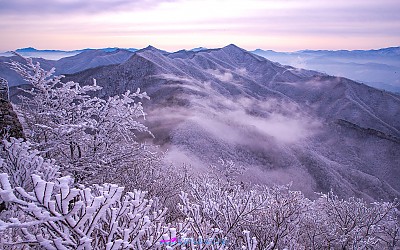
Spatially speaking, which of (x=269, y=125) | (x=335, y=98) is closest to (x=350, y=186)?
(x=269, y=125)

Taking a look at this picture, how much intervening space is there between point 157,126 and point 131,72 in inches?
2751

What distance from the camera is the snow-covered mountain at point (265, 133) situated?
65.7 meters

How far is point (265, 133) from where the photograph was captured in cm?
8400

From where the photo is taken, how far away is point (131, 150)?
52.2 ft

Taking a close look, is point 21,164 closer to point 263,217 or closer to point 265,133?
point 263,217

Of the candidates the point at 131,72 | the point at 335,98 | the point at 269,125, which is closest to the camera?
the point at 269,125

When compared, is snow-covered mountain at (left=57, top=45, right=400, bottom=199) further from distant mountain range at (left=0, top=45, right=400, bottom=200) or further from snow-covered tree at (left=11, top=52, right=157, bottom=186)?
snow-covered tree at (left=11, top=52, right=157, bottom=186)

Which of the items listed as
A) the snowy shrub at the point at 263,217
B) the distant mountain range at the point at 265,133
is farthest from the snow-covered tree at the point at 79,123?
the distant mountain range at the point at 265,133

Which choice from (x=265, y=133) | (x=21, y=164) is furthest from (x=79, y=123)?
(x=265, y=133)

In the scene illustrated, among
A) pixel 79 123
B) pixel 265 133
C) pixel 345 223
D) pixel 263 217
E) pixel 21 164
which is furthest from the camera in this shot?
pixel 265 133

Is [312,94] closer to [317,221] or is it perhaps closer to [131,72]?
[131,72]

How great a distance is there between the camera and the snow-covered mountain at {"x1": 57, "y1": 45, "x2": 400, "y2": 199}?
65.7 m

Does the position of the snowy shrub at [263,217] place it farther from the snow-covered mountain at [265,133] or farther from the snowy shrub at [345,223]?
the snow-covered mountain at [265,133]

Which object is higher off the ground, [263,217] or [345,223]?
[263,217]
